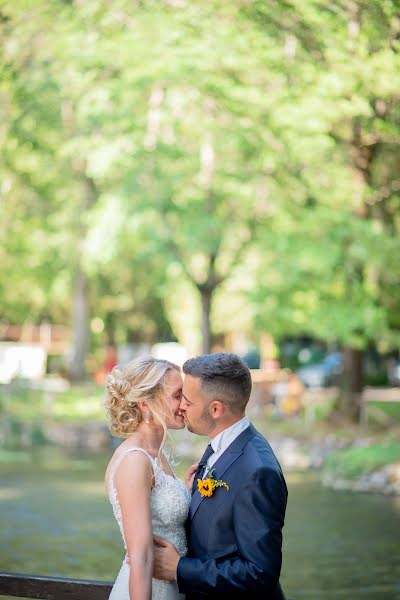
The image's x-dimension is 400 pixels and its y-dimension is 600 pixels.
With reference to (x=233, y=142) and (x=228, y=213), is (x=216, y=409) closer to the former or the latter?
(x=233, y=142)

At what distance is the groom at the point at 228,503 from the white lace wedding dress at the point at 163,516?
0.26 feet

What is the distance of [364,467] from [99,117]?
11.7m

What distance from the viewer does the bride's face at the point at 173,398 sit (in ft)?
12.3

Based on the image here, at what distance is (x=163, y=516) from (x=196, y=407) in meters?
0.44

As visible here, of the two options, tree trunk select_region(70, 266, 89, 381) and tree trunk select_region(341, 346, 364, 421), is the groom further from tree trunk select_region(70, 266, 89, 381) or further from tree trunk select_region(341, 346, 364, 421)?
tree trunk select_region(70, 266, 89, 381)

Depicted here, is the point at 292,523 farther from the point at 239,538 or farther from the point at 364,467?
the point at 239,538

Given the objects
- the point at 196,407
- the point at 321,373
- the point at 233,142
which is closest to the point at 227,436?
the point at 196,407

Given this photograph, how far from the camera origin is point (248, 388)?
3.58 metres

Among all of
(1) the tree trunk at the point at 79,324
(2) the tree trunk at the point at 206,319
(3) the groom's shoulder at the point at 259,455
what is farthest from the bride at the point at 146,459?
(1) the tree trunk at the point at 79,324

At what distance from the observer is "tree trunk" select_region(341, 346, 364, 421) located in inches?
982

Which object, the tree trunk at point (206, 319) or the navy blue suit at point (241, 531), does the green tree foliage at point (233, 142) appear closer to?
the tree trunk at point (206, 319)

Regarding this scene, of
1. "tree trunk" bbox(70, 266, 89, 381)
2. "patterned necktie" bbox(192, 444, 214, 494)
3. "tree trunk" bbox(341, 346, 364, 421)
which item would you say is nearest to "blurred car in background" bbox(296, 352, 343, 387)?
"tree trunk" bbox(70, 266, 89, 381)

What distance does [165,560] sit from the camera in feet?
11.8

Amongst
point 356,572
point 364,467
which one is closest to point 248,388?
point 356,572
